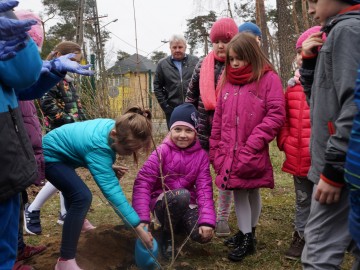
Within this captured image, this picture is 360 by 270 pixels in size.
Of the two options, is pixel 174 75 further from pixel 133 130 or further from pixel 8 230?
pixel 8 230

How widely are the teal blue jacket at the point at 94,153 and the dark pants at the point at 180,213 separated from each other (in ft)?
1.55

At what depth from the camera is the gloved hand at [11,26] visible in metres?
1.74

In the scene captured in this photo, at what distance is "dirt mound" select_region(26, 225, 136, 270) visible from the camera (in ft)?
9.95

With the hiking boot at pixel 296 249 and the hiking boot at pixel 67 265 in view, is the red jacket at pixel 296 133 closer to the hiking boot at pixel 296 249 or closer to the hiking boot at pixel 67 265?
the hiking boot at pixel 296 249

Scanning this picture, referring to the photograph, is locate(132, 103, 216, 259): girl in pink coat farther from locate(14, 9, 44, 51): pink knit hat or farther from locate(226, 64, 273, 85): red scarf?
locate(14, 9, 44, 51): pink knit hat

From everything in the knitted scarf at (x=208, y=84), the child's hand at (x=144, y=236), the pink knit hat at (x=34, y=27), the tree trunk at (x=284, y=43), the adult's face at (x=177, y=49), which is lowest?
the tree trunk at (x=284, y=43)

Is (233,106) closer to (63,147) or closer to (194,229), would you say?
(194,229)

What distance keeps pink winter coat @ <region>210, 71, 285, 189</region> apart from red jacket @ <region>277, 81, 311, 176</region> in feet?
0.36

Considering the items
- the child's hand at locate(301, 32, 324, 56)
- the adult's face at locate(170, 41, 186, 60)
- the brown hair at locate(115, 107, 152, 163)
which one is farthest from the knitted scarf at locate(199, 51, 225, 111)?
the adult's face at locate(170, 41, 186, 60)

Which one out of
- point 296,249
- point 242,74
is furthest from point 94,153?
point 296,249

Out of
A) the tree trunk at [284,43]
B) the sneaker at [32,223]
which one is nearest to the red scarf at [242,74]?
the sneaker at [32,223]

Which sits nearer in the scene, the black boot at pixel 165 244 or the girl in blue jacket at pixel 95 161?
the girl in blue jacket at pixel 95 161

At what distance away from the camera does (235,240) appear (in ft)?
11.3

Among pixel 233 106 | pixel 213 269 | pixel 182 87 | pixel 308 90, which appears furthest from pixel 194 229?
pixel 182 87
